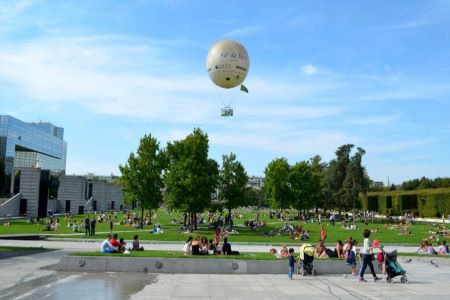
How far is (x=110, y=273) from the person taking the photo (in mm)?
18328

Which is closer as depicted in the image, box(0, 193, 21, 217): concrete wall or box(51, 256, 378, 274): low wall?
box(51, 256, 378, 274): low wall

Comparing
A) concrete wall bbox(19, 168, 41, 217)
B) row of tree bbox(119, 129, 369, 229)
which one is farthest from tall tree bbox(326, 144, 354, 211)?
concrete wall bbox(19, 168, 41, 217)

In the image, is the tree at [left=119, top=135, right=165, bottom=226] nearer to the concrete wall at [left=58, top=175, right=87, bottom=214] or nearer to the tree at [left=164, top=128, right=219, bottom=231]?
the tree at [left=164, top=128, right=219, bottom=231]

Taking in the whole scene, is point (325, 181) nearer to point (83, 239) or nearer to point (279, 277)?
point (83, 239)

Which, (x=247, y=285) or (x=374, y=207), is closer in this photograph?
(x=247, y=285)

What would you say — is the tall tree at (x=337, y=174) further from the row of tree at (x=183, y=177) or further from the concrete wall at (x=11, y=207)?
the concrete wall at (x=11, y=207)

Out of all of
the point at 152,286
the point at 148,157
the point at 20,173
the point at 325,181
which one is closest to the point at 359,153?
the point at 325,181

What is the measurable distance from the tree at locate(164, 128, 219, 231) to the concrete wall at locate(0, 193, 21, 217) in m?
34.4

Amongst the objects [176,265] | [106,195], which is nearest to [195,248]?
[176,265]

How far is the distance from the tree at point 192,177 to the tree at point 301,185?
27558 mm

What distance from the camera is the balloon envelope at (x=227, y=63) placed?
28.5m

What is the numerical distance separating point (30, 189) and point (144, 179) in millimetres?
32103

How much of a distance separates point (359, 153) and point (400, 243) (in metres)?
47.8

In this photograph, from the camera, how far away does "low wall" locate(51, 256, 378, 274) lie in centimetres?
1889
